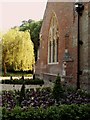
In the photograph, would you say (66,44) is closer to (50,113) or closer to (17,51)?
(50,113)

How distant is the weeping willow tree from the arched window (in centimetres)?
1261

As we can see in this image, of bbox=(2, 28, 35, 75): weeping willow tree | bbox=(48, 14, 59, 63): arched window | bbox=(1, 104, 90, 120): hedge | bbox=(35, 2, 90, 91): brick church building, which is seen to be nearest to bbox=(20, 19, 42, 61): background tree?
bbox=(2, 28, 35, 75): weeping willow tree

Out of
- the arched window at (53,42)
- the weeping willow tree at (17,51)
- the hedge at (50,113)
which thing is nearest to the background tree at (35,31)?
the weeping willow tree at (17,51)

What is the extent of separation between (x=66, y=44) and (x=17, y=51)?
20.7 metres

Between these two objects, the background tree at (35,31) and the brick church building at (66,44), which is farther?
the background tree at (35,31)

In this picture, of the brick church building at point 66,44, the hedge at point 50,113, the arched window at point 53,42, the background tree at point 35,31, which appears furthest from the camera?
the background tree at point 35,31

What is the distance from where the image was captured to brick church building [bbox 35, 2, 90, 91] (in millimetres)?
15531

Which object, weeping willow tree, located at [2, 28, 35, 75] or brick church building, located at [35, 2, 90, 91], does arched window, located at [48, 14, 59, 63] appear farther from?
weeping willow tree, located at [2, 28, 35, 75]

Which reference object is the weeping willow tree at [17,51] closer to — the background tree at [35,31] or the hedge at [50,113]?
the background tree at [35,31]

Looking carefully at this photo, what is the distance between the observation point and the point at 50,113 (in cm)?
868

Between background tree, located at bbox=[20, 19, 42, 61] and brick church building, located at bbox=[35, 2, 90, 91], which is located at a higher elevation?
background tree, located at bbox=[20, 19, 42, 61]

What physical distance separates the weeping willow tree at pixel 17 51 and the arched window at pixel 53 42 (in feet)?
41.4

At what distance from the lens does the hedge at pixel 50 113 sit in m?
8.40

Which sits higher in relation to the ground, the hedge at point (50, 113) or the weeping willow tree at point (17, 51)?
the weeping willow tree at point (17, 51)
